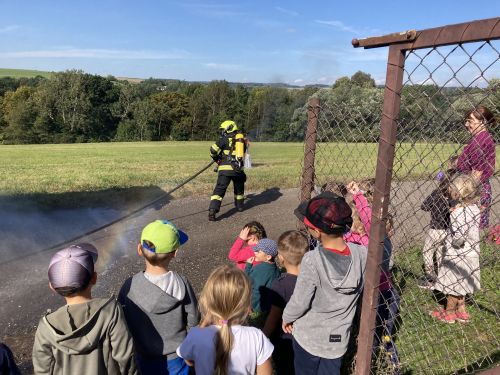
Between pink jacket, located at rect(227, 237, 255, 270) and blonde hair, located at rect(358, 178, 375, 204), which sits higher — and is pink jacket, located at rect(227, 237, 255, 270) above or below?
below

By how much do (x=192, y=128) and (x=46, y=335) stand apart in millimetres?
53004

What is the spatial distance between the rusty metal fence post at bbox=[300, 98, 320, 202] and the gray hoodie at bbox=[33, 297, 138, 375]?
2.35 metres

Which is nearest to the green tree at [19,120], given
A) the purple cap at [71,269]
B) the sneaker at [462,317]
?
the sneaker at [462,317]

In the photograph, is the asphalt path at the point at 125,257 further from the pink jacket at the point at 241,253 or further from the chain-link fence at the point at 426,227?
the chain-link fence at the point at 426,227

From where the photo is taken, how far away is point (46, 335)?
210 centimetres

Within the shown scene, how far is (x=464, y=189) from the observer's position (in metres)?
3.66

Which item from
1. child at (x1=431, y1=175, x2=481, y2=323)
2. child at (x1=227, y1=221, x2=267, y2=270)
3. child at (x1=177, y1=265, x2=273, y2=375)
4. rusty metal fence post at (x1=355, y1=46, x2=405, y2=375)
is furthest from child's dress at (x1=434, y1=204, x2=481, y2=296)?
child at (x1=177, y1=265, x2=273, y2=375)

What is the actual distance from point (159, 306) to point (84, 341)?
46 centimetres

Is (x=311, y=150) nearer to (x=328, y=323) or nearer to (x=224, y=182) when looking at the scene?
(x=328, y=323)

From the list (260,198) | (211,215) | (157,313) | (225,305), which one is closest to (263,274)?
(157,313)

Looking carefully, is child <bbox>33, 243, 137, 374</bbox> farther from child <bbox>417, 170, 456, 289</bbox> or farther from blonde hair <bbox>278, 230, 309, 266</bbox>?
child <bbox>417, 170, 456, 289</bbox>

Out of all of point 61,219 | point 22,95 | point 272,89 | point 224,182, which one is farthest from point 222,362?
point 22,95

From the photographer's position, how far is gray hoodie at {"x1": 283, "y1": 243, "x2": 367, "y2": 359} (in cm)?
253

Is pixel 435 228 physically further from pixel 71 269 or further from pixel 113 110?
pixel 113 110
